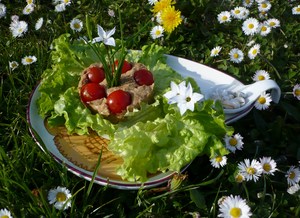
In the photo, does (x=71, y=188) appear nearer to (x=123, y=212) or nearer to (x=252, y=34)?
(x=123, y=212)

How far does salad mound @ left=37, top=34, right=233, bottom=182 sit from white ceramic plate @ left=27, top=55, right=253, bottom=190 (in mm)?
28

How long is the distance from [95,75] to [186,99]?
350 mm

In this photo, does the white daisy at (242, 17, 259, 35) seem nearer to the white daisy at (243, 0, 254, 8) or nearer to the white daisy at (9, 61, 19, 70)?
the white daisy at (243, 0, 254, 8)

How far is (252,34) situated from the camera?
229 cm

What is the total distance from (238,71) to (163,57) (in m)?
0.37

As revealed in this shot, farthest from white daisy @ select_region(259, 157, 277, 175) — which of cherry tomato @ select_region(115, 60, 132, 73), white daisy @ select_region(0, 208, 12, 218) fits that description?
white daisy @ select_region(0, 208, 12, 218)

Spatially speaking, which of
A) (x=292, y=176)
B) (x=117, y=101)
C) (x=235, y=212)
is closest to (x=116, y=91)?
(x=117, y=101)

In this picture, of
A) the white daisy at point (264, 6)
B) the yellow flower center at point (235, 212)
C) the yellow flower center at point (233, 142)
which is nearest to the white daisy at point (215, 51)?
the white daisy at point (264, 6)

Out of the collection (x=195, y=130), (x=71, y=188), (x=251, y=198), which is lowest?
(x=251, y=198)

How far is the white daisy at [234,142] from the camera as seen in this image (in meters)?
1.66

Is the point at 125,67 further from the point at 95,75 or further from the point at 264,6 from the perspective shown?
the point at 264,6

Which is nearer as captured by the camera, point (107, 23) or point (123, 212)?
point (123, 212)

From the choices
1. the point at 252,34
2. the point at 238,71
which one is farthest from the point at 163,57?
the point at 252,34

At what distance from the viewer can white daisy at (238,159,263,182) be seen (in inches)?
61.4
